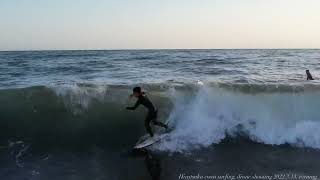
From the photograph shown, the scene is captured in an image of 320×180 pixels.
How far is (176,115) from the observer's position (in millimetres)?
13914

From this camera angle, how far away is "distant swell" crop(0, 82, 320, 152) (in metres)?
12.6

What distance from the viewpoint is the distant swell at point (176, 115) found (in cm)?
1258

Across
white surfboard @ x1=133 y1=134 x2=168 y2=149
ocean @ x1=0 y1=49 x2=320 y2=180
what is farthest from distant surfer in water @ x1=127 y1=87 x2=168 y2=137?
ocean @ x1=0 y1=49 x2=320 y2=180

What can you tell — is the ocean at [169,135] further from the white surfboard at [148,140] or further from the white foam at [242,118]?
the white surfboard at [148,140]

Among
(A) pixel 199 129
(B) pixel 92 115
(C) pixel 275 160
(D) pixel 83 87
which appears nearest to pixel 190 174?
(C) pixel 275 160

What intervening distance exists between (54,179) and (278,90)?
890 cm

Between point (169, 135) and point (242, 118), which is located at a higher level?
point (242, 118)

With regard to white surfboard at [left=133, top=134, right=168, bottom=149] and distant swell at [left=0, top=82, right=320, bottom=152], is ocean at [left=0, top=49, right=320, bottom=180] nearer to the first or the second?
distant swell at [left=0, top=82, right=320, bottom=152]


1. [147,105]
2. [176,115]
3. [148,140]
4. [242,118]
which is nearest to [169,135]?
[148,140]

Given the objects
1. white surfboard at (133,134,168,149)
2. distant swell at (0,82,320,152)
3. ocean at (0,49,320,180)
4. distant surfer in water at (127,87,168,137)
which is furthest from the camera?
distant swell at (0,82,320,152)

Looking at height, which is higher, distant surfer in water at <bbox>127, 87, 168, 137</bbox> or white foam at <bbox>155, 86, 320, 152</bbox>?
distant surfer in water at <bbox>127, 87, 168, 137</bbox>

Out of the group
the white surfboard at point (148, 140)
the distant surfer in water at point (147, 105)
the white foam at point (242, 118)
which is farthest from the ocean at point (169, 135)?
the distant surfer in water at point (147, 105)

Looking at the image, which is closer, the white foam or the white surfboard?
the white surfboard

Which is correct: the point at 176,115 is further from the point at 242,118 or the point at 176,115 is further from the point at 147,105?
the point at 147,105
